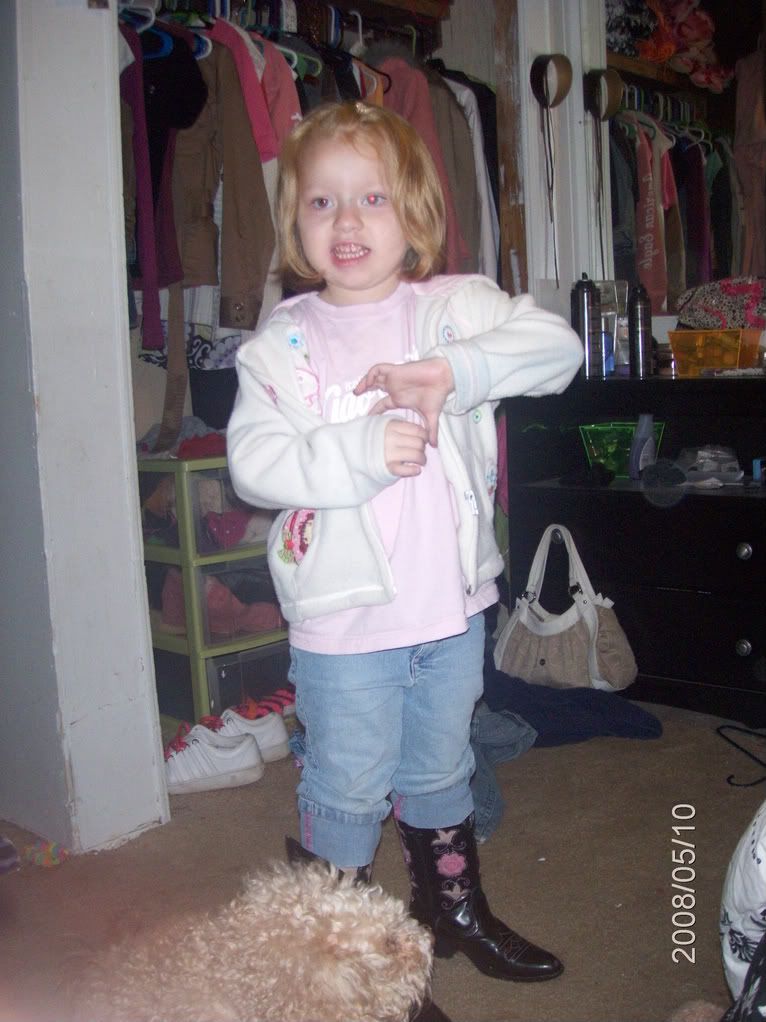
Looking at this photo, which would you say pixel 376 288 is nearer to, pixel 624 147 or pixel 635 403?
pixel 635 403

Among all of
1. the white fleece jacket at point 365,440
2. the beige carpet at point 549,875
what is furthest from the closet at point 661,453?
the white fleece jacket at point 365,440

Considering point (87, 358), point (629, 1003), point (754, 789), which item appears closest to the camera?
point (629, 1003)

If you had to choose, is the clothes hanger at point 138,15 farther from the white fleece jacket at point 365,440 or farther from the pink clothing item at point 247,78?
the white fleece jacket at point 365,440

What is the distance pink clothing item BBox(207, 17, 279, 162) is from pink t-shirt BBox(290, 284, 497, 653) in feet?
5.51

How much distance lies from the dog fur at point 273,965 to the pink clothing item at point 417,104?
102 inches

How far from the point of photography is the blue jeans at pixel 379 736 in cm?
138

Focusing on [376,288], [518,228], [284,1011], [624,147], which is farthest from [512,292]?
[284,1011]

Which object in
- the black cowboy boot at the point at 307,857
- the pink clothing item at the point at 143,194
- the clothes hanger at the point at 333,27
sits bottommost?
the black cowboy boot at the point at 307,857

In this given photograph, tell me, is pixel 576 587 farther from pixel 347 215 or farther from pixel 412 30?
pixel 412 30

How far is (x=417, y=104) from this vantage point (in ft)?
10.6

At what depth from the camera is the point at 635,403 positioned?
288 cm

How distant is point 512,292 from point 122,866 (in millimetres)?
2335

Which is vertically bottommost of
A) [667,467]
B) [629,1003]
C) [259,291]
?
[629,1003]

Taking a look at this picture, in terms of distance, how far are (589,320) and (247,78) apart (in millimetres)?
1343
